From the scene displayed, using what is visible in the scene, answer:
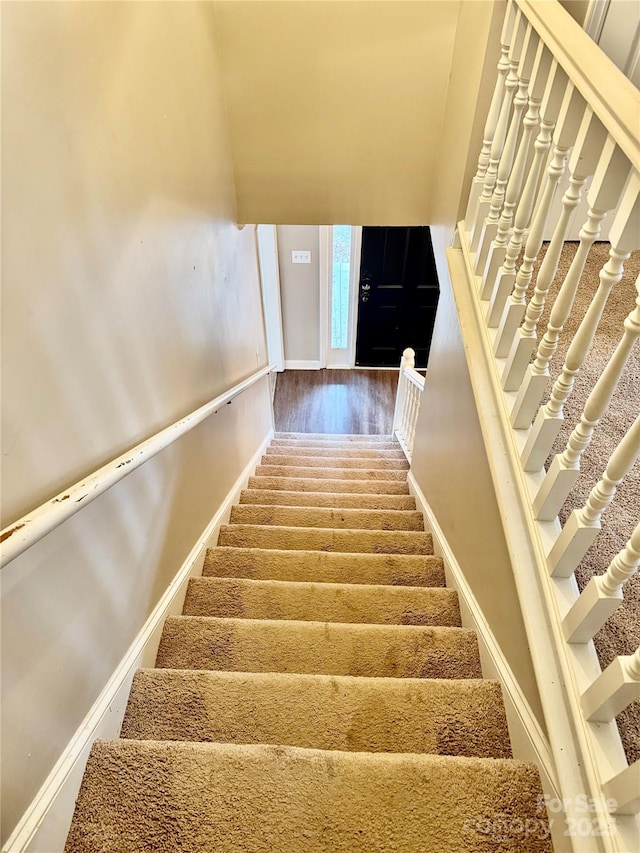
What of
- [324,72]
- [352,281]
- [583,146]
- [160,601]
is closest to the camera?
[583,146]

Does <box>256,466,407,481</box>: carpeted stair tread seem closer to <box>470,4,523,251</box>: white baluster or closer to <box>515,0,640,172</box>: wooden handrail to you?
<box>470,4,523,251</box>: white baluster

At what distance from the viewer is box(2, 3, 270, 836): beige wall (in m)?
0.87

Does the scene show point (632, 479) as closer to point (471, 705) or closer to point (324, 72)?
point (471, 705)

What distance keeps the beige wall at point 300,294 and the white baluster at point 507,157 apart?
3370mm

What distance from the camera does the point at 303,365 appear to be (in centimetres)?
581

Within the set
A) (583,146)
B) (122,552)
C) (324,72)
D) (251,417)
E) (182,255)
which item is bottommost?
(251,417)

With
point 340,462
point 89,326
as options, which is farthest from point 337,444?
point 89,326

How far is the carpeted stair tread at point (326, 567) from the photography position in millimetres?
1937

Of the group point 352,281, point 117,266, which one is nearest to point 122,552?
point 117,266

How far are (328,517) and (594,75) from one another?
2.05 metres

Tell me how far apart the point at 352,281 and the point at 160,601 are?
165 inches

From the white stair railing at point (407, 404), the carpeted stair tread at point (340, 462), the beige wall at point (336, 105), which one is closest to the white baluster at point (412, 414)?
the white stair railing at point (407, 404)

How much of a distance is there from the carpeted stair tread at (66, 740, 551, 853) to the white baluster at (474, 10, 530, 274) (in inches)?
55.4

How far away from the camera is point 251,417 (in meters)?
3.46
